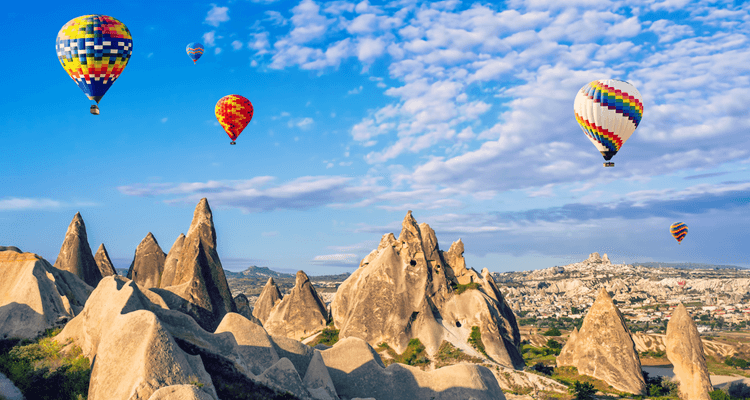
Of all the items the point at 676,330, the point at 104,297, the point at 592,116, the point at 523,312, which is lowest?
the point at 523,312

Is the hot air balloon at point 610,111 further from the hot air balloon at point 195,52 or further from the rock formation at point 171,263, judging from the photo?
the hot air balloon at point 195,52

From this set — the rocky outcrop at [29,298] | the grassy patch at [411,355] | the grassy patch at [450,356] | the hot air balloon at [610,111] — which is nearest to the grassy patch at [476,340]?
the grassy patch at [450,356]

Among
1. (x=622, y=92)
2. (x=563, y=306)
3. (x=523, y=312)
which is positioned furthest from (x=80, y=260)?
(x=563, y=306)

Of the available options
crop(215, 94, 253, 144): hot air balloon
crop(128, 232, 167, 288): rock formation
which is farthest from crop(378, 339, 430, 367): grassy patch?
crop(215, 94, 253, 144): hot air balloon

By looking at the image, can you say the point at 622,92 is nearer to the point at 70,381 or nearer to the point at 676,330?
the point at 676,330

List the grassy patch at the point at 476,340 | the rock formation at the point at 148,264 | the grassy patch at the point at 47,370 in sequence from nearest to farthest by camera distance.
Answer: the grassy patch at the point at 47,370
the grassy patch at the point at 476,340
the rock formation at the point at 148,264

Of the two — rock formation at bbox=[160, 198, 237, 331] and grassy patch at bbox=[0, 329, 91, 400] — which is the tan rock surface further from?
rock formation at bbox=[160, 198, 237, 331]

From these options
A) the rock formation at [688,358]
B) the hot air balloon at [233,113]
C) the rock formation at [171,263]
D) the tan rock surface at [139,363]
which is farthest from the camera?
the hot air balloon at [233,113]
